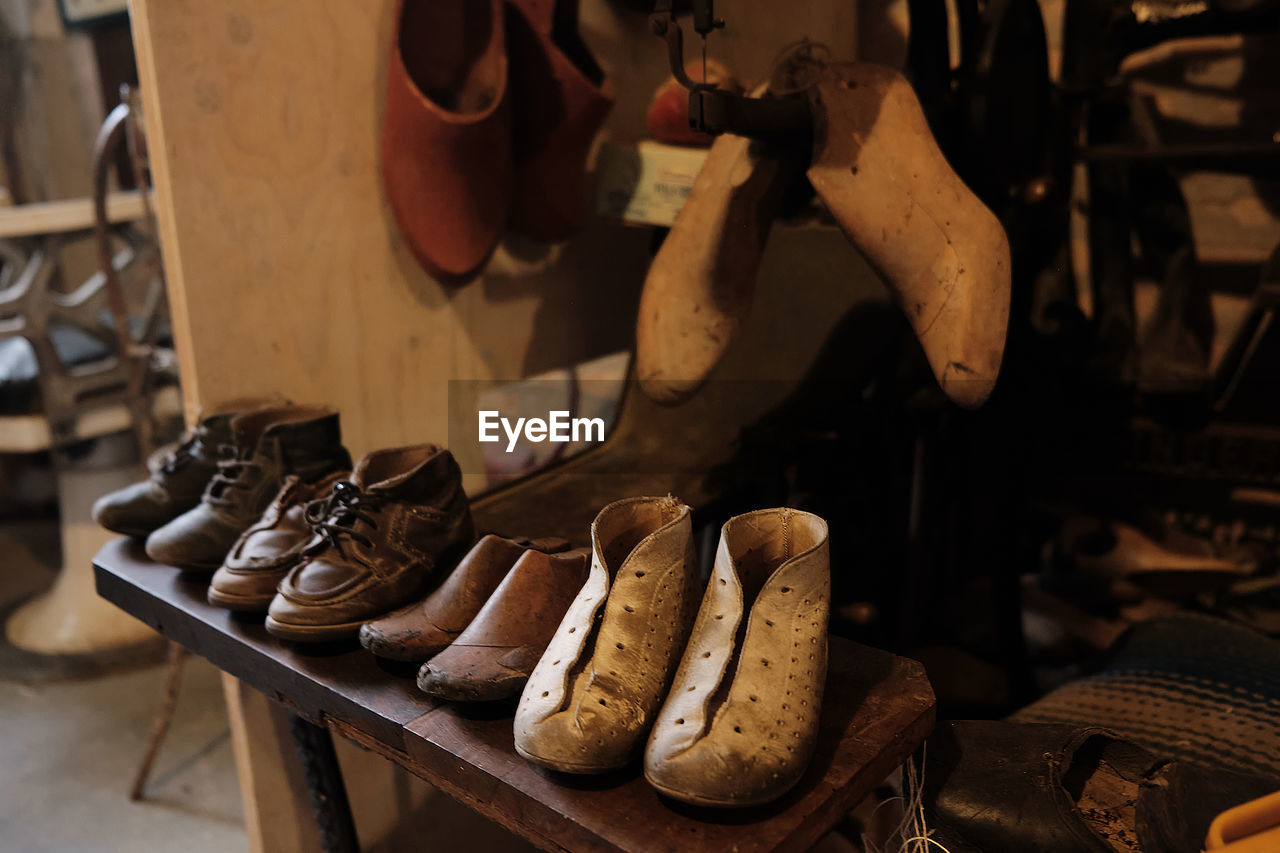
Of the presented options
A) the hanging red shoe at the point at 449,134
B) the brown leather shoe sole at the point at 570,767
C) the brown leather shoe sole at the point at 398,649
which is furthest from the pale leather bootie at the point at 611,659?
the hanging red shoe at the point at 449,134

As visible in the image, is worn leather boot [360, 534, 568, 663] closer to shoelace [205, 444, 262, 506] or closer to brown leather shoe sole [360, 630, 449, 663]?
brown leather shoe sole [360, 630, 449, 663]

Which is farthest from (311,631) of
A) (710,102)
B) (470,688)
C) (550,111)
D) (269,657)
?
(550,111)

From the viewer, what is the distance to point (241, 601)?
0.78m

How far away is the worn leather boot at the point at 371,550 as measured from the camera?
28.9 inches

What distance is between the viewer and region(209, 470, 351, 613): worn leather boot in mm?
785

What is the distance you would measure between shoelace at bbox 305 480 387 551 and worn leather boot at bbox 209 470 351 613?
0.07ft

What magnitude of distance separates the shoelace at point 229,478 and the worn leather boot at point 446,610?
237 mm

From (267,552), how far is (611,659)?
0.37m

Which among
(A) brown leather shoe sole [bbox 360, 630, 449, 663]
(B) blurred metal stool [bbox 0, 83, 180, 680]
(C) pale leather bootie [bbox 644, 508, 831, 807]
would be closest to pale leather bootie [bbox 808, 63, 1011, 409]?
(C) pale leather bootie [bbox 644, 508, 831, 807]

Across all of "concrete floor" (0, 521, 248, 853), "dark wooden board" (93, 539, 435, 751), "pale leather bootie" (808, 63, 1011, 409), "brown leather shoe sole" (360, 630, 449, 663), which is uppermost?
"pale leather bootie" (808, 63, 1011, 409)

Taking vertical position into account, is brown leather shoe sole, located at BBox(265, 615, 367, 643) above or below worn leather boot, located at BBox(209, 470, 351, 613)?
below

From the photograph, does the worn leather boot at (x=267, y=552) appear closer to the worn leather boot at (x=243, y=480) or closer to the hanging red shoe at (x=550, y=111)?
the worn leather boot at (x=243, y=480)

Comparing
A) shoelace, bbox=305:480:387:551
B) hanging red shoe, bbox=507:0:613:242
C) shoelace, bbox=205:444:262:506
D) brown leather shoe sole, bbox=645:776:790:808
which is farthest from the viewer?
hanging red shoe, bbox=507:0:613:242

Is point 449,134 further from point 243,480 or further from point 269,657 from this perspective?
point 269,657
